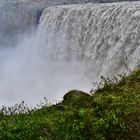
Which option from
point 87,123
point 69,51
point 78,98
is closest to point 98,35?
point 69,51

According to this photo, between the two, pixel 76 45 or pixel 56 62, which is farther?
pixel 56 62

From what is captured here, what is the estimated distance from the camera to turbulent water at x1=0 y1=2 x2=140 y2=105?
20453mm

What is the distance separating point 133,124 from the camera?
7418 millimetres

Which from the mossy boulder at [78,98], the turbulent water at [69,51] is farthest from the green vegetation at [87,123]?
the turbulent water at [69,51]

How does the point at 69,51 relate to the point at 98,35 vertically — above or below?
above

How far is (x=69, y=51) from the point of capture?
27938 millimetres

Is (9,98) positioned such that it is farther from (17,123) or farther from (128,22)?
(17,123)

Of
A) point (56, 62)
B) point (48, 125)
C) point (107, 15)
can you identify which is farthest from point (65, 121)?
point (56, 62)

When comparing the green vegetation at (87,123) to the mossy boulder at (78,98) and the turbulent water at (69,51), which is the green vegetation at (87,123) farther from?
the turbulent water at (69,51)

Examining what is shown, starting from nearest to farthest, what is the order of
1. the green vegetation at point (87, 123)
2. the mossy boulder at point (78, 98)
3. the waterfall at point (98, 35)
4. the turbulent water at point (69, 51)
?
the green vegetation at point (87, 123) → the mossy boulder at point (78, 98) → the waterfall at point (98, 35) → the turbulent water at point (69, 51)

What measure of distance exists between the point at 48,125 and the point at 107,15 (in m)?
16.2

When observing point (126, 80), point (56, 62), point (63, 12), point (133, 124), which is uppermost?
point (63, 12)

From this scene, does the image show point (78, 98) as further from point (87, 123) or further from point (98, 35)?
point (98, 35)

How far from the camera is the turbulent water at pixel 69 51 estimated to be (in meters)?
20.5
